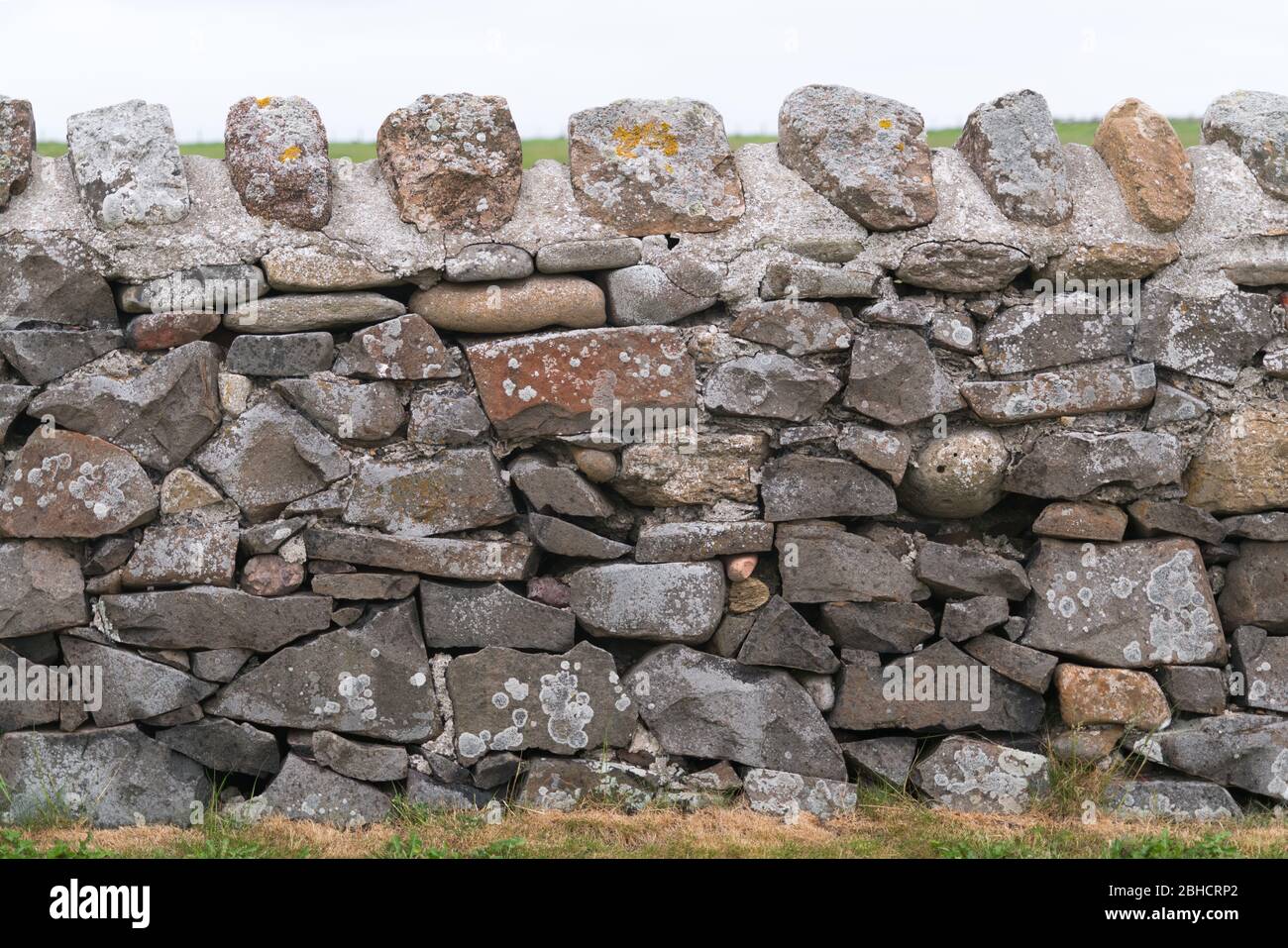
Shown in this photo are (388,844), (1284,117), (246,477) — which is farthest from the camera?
(1284,117)

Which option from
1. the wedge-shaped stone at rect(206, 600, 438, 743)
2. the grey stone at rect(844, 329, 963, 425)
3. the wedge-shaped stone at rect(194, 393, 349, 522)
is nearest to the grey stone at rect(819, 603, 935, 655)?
the grey stone at rect(844, 329, 963, 425)

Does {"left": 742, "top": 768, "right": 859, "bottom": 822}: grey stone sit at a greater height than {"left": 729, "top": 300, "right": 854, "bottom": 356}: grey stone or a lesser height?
lesser

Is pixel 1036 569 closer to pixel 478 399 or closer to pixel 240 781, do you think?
pixel 478 399

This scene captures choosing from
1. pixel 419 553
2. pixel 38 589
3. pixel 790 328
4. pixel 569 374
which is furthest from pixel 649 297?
pixel 38 589

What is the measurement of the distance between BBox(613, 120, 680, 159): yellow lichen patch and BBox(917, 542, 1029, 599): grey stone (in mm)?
1781

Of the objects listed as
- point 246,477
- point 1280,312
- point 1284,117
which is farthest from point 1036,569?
point 246,477

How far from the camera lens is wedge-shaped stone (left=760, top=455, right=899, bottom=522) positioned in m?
4.19

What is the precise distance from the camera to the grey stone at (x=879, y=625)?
13.8 feet

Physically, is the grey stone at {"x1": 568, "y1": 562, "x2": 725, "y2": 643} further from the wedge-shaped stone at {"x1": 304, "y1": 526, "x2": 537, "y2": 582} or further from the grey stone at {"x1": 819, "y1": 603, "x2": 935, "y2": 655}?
the grey stone at {"x1": 819, "y1": 603, "x2": 935, "y2": 655}

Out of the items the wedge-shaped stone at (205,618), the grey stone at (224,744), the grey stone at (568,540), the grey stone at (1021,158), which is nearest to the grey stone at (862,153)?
the grey stone at (1021,158)

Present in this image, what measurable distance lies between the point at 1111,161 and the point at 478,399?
2.65 m

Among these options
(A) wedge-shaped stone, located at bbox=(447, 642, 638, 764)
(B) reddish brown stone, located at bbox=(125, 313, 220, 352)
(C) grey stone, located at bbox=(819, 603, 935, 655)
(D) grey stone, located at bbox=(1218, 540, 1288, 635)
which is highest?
(B) reddish brown stone, located at bbox=(125, 313, 220, 352)

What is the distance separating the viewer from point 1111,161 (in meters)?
4.50

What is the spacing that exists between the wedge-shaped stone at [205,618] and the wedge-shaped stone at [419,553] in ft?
0.67
